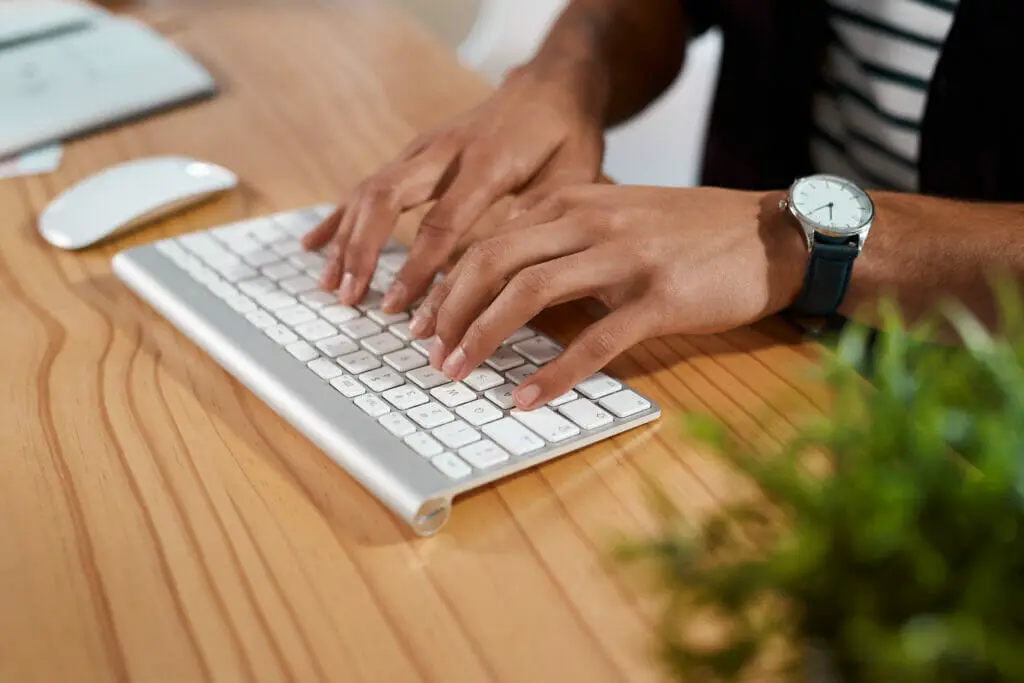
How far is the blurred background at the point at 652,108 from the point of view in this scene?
154 centimetres

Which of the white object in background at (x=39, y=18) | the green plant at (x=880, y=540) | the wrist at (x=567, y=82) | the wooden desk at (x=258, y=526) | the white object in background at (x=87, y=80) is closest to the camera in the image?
the green plant at (x=880, y=540)

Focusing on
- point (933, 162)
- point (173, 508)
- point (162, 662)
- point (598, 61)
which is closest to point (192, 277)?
point (173, 508)

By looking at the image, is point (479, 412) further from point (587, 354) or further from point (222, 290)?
point (222, 290)

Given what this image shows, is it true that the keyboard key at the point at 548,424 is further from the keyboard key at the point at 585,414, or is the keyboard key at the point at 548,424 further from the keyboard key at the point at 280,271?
the keyboard key at the point at 280,271

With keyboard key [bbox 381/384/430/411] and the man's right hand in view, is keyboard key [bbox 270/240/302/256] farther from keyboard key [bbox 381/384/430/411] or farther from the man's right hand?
keyboard key [bbox 381/384/430/411]

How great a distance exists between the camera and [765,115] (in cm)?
112

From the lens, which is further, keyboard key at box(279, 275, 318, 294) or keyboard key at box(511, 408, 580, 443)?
keyboard key at box(279, 275, 318, 294)

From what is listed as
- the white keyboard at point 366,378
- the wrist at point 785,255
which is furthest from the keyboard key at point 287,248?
the wrist at point 785,255

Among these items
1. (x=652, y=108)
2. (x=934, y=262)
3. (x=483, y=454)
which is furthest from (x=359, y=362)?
(x=652, y=108)

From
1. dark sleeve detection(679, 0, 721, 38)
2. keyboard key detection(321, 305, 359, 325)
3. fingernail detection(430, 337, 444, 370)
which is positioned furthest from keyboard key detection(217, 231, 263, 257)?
dark sleeve detection(679, 0, 721, 38)

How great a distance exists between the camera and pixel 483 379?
22.6 inches

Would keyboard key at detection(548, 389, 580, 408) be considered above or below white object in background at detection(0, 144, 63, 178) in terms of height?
above

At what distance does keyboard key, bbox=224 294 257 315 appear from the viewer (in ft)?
2.09

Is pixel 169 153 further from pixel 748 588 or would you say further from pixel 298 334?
pixel 748 588
